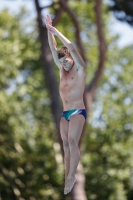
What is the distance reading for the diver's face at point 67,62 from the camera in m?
5.79

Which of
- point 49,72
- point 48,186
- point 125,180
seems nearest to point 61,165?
point 48,186

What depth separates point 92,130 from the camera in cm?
2323

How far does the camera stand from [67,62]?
19.0ft

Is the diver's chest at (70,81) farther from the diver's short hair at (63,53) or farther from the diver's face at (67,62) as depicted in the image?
the diver's short hair at (63,53)

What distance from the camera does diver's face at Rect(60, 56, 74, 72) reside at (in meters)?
5.79

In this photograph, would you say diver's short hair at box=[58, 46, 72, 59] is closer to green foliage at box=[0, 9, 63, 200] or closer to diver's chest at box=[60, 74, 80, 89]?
diver's chest at box=[60, 74, 80, 89]

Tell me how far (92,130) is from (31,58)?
12.8ft

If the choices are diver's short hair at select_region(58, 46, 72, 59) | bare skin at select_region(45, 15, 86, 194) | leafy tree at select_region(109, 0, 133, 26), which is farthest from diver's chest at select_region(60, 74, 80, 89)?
leafy tree at select_region(109, 0, 133, 26)

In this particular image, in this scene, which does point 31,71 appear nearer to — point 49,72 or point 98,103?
point 98,103

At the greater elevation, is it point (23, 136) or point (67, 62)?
point (67, 62)

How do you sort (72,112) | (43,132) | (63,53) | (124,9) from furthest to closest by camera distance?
(43,132) → (124,9) → (63,53) → (72,112)

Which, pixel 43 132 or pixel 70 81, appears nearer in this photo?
pixel 70 81

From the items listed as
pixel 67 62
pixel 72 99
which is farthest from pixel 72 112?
pixel 67 62

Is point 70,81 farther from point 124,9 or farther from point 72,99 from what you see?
point 124,9
